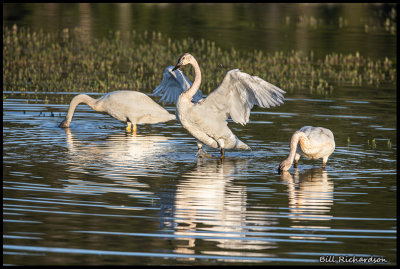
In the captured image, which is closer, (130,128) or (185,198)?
(185,198)

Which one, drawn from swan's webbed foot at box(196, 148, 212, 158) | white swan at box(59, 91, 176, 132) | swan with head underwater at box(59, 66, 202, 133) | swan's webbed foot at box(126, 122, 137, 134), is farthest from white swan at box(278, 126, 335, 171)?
swan's webbed foot at box(126, 122, 137, 134)

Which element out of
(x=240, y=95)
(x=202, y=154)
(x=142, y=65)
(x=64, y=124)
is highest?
(x=142, y=65)

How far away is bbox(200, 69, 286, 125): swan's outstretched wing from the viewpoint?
13.6 metres

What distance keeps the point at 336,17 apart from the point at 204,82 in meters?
26.3

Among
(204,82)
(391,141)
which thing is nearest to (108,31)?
(204,82)

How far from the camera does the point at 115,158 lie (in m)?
13.8

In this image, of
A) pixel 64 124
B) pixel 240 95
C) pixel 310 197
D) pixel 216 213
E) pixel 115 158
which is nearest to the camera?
pixel 216 213

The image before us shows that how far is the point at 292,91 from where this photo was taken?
2312cm

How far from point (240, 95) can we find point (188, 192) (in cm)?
338

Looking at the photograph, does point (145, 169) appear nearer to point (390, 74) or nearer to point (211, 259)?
point (211, 259)

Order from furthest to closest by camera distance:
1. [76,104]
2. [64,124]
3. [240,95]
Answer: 1. [76,104]
2. [64,124]
3. [240,95]

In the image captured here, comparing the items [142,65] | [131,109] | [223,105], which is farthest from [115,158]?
[142,65]

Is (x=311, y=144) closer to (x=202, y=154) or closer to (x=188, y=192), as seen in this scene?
(x=202, y=154)

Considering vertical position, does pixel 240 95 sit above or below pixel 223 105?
above
